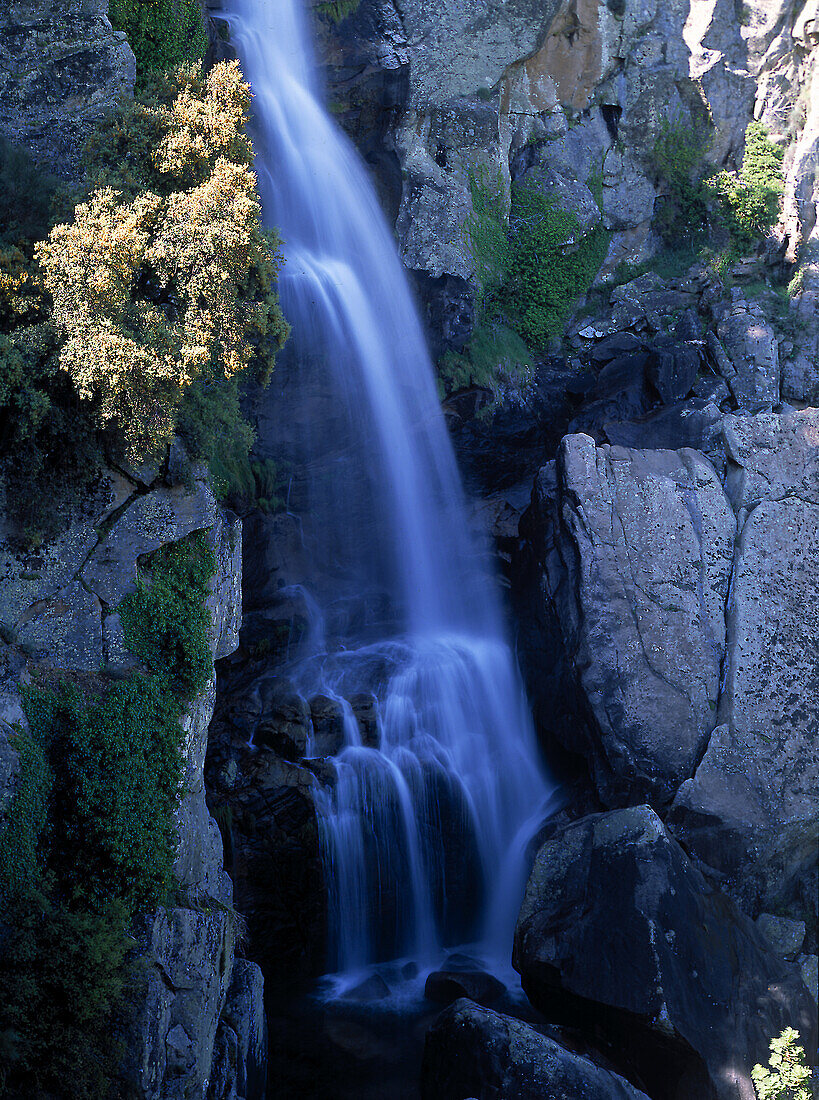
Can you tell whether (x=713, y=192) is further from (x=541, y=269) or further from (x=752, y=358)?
(x=752, y=358)

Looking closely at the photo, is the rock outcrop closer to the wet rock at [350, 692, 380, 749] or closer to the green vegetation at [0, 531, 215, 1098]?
the green vegetation at [0, 531, 215, 1098]

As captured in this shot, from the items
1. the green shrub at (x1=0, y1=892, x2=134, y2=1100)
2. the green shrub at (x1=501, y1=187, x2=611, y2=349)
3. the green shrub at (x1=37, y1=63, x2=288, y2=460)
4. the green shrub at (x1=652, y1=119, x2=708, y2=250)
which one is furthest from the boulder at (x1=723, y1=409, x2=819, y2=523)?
the green shrub at (x1=0, y1=892, x2=134, y2=1100)

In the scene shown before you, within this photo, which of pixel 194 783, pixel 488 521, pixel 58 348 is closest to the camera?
→ pixel 58 348

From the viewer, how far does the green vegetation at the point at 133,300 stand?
8.65 meters

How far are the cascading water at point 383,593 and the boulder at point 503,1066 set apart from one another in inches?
99.4

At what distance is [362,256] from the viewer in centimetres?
1666

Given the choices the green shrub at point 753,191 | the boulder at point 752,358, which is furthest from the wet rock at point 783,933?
the green shrub at point 753,191

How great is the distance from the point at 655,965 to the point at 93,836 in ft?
18.7

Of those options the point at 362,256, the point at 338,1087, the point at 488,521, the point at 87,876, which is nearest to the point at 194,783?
the point at 87,876

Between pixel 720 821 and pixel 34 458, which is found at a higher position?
pixel 34 458

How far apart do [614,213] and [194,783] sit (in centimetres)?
1554

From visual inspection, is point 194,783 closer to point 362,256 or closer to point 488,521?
point 488,521

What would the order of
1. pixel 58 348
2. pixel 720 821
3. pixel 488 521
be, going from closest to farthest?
pixel 58 348 → pixel 720 821 → pixel 488 521

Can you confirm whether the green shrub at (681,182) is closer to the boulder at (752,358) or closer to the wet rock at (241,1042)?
the boulder at (752,358)
